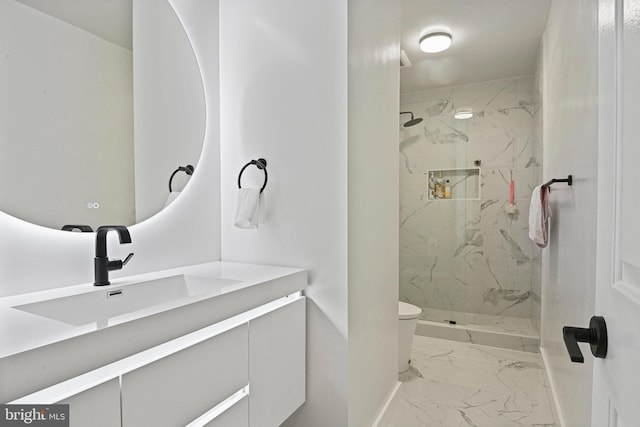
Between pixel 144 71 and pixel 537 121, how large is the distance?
3.16 meters

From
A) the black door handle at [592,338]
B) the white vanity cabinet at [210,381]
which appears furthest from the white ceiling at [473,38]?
the black door handle at [592,338]

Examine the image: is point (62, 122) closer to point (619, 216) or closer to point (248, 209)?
point (248, 209)

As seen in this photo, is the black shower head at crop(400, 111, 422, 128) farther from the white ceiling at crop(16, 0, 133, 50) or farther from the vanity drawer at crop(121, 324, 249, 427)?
the vanity drawer at crop(121, 324, 249, 427)

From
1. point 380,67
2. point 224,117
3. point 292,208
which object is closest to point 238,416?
point 292,208

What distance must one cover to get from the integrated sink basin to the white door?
3.08 ft

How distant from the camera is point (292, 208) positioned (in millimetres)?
1606

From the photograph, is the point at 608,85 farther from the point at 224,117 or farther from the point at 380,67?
the point at 224,117

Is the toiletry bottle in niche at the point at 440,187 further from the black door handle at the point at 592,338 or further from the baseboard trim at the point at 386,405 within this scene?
the black door handle at the point at 592,338

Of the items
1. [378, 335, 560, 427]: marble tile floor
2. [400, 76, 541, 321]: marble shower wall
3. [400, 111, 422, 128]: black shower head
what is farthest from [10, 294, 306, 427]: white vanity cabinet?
[400, 111, 422, 128]: black shower head

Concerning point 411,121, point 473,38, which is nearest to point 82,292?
point 473,38

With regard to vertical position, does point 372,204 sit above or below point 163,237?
above

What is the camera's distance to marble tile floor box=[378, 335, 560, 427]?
198 cm

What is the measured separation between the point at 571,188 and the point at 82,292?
2.01 meters

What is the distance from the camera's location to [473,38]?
276 centimetres
